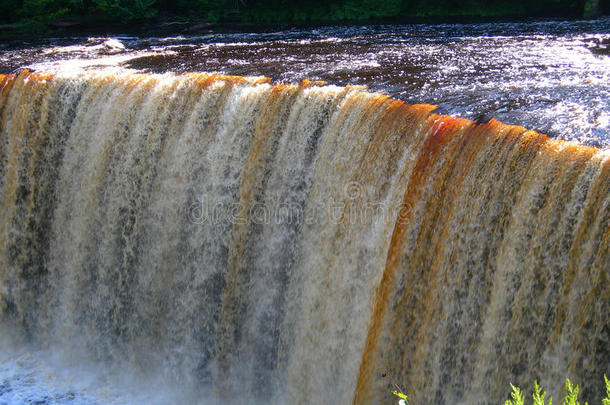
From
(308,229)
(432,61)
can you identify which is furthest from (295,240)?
(432,61)

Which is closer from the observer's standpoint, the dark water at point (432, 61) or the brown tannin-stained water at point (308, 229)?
the brown tannin-stained water at point (308, 229)

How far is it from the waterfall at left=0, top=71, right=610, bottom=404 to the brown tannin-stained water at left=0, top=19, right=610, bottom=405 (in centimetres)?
2

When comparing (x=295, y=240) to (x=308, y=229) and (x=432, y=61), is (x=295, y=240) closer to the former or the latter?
(x=308, y=229)

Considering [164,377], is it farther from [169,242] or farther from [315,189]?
[315,189]

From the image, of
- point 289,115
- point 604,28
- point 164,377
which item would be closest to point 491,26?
point 604,28

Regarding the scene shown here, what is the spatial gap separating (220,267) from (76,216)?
203 centimetres

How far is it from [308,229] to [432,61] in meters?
3.85

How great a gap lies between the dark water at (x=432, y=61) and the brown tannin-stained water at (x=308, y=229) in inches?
2.5

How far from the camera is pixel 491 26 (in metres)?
12.5

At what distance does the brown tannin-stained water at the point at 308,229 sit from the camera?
181 inches

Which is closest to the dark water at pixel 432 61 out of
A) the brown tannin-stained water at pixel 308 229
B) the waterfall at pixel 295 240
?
the brown tannin-stained water at pixel 308 229

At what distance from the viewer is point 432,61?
8797mm

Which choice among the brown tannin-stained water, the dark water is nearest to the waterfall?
the brown tannin-stained water

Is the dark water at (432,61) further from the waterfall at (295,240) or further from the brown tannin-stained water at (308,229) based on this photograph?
the waterfall at (295,240)
